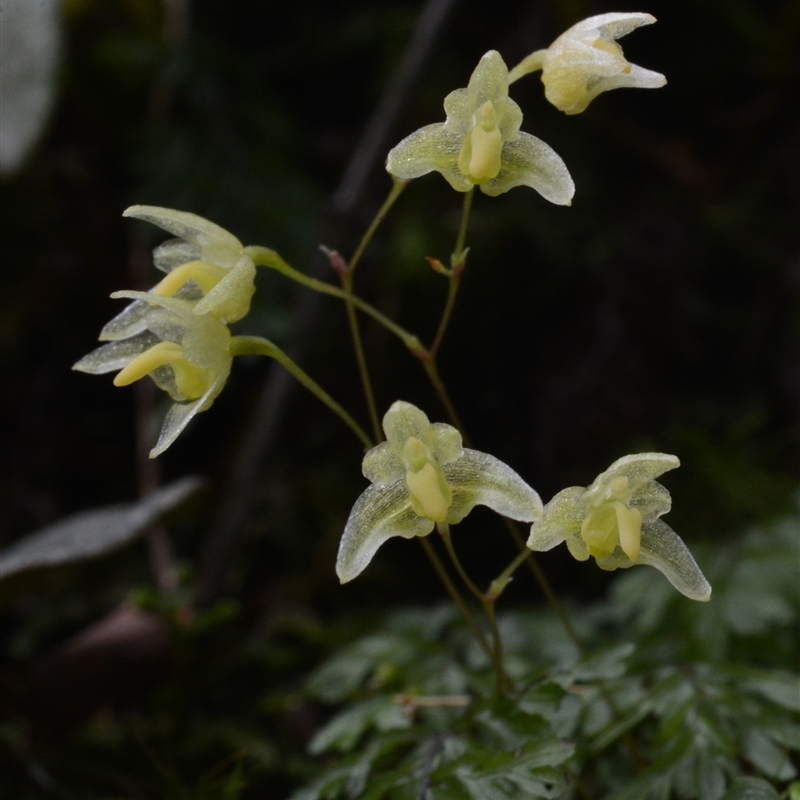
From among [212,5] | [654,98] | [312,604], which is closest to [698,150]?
[654,98]

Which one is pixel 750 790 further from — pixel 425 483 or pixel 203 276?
pixel 203 276

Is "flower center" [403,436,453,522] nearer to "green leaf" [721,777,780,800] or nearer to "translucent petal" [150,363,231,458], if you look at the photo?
"translucent petal" [150,363,231,458]

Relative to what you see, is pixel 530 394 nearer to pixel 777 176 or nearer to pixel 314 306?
pixel 314 306

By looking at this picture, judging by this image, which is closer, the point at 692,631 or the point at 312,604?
the point at 692,631

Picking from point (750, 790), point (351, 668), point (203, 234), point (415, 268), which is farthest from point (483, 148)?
point (415, 268)

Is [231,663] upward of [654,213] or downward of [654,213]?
downward

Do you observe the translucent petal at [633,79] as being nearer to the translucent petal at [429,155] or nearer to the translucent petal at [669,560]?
the translucent petal at [429,155]
